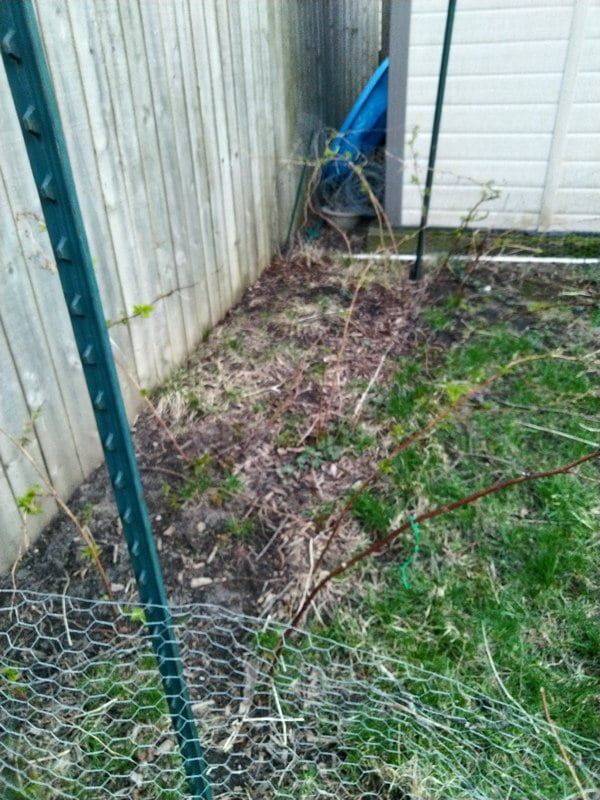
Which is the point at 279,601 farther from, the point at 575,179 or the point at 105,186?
the point at 575,179

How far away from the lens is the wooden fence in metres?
1.91

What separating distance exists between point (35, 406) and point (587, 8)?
4021 millimetres

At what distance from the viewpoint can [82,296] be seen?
34.5 inches

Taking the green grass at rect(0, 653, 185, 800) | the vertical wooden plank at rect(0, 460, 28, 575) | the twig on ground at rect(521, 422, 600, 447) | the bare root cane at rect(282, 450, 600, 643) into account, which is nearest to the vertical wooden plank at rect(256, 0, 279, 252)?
the twig on ground at rect(521, 422, 600, 447)

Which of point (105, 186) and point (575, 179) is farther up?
point (105, 186)

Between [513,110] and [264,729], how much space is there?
412 cm

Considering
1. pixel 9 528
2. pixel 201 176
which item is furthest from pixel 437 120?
pixel 9 528

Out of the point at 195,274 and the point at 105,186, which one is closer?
the point at 105,186

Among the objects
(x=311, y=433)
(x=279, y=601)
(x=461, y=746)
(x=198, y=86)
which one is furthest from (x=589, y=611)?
(x=198, y=86)

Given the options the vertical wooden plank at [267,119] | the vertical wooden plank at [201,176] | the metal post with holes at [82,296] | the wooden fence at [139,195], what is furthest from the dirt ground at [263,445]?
the metal post with holes at [82,296]

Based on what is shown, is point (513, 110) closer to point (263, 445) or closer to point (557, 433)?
point (557, 433)

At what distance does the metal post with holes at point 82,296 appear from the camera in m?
0.73

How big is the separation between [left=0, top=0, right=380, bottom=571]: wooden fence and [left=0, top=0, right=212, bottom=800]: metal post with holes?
2.97 ft

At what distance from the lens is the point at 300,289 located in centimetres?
397
